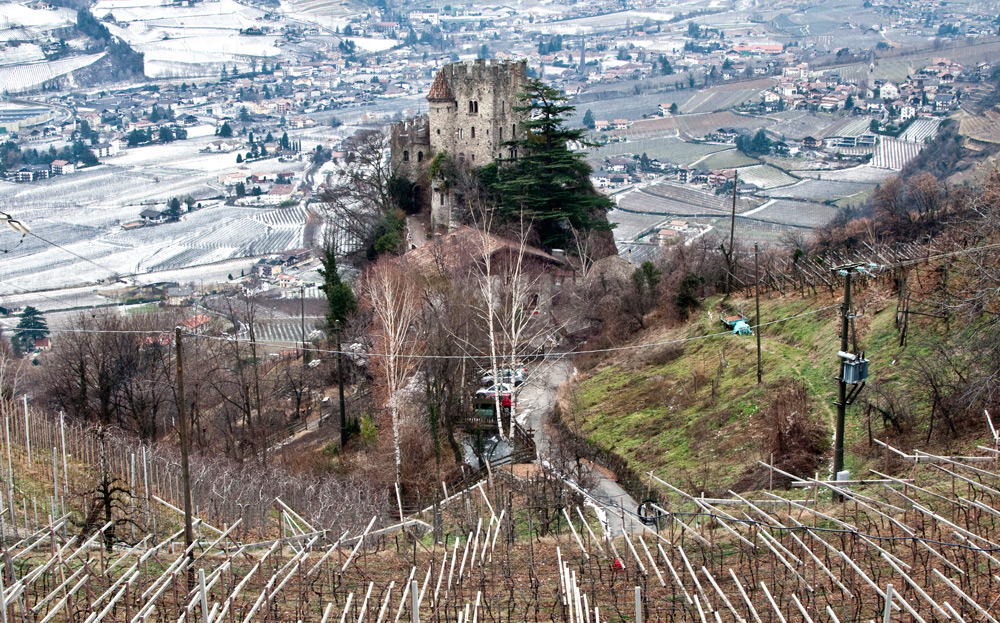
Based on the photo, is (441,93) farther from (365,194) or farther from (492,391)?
(492,391)

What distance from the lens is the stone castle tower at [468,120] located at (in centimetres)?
4372

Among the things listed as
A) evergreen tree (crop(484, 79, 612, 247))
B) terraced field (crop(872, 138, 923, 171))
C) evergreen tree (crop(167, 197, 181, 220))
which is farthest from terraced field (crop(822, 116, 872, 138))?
evergreen tree (crop(484, 79, 612, 247))

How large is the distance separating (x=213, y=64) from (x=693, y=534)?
165539 mm

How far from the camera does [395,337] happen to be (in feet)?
81.5

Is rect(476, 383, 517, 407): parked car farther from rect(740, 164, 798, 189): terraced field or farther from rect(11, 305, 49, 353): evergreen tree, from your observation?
rect(740, 164, 798, 189): terraced field

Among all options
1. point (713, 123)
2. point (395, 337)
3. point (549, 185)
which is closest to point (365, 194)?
point (549, 185)

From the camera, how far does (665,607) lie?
40.4 feet

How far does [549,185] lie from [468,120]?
6.52 meters

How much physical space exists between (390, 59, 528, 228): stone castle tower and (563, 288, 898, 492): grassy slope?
17.3m

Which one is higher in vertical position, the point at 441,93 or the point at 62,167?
the point at 441,93

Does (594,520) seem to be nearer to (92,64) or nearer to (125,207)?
(125,207)

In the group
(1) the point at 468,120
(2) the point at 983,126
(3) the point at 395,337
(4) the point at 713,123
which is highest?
(1) the point at 468,120

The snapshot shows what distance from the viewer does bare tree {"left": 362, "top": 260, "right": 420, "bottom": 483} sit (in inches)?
931

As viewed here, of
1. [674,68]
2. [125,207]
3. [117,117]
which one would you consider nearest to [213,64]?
[117,117]
